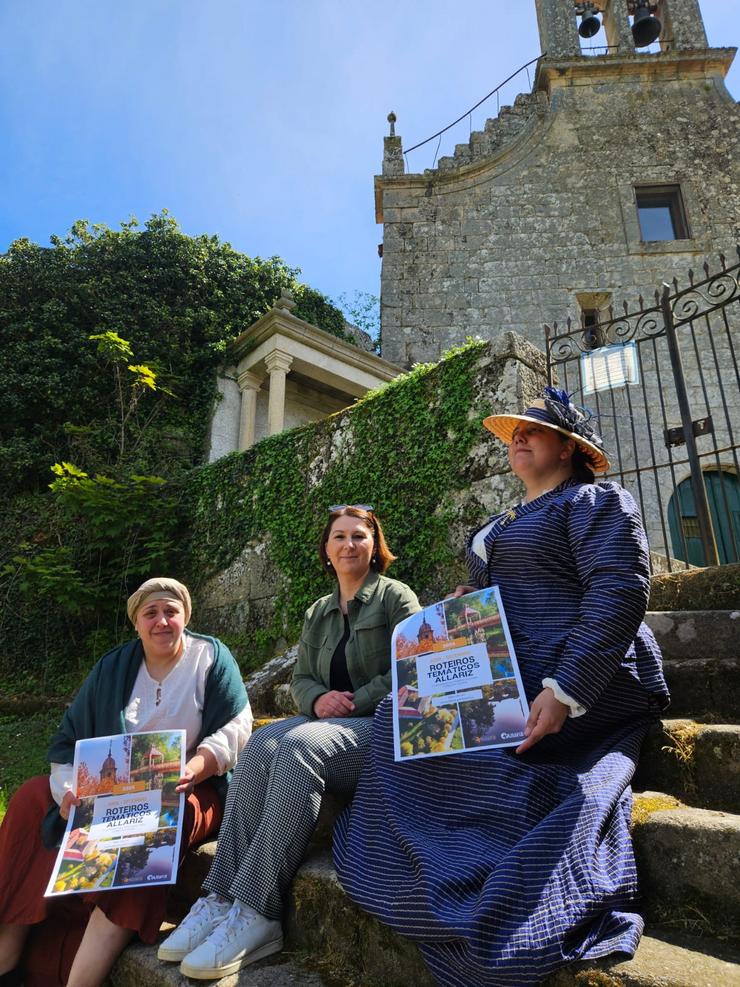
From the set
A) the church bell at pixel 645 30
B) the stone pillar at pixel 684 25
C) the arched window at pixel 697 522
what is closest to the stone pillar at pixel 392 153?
the church bell at pixel 645 30

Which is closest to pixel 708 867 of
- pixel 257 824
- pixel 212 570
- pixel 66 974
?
pixel 257 824

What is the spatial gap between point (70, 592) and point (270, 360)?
5130 millimetres

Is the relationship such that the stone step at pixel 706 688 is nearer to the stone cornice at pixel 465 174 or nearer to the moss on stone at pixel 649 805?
the moss on stone at pixel 649 805

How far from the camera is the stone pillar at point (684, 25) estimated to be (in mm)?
12195

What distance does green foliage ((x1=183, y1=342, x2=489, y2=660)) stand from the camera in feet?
16.7

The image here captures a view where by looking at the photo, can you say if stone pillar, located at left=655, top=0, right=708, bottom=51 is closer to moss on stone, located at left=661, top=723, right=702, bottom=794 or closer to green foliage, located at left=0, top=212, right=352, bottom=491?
green foliage, located at left=0, top=212, right=352, bottom=491

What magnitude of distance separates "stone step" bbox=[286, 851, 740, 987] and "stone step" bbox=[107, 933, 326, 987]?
0.08 meters

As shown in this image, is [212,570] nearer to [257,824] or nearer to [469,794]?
[257,824]

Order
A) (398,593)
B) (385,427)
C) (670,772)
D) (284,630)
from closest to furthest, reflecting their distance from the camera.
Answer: (670,772), (398,593), (385,427), (284,630)

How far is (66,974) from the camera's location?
2.23 m

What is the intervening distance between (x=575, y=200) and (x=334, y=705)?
37.9ft

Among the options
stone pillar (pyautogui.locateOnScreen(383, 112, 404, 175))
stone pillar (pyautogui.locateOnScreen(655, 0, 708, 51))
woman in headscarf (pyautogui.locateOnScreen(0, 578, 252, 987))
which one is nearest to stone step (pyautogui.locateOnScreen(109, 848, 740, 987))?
woman in headscarf (pyautogui.locateOnScreen(0, 578, 252, 987))

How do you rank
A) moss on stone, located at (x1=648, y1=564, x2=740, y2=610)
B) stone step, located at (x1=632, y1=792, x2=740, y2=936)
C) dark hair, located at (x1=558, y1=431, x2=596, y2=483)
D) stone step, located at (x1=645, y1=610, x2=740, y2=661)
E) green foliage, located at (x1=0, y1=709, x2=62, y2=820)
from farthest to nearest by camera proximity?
green foliage, located at (x1=0, y1=709, x2=62, y2=820), moss on stone, located at (x1=648, y1=564, x2=740, y2=610), stone step, located at (x1=645, y1=610, x2=740, y2=661), dark hair, located at (x1=558, y1=431, x2=596, y2=483), stone step, located at (x1=632, y1=792, x2=740, y2=936)

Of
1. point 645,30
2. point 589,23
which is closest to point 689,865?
point 645,30
